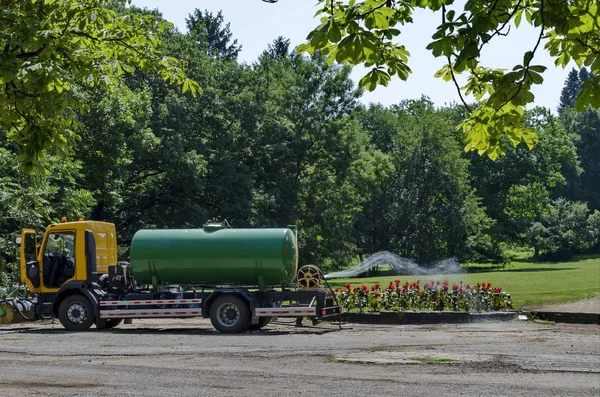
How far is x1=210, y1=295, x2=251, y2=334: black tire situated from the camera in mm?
22156

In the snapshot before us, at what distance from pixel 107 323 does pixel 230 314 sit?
387cm

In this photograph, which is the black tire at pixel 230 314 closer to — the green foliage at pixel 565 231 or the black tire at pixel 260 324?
the black tire at pixel 260 324

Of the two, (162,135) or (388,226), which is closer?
(162,135)

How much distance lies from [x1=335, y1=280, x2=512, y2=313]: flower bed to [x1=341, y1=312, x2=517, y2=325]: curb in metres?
0.51

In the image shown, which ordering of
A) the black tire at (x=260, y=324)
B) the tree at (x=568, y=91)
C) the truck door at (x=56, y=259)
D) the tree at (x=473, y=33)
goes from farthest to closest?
1. the tree at (x=568, y=91)
2. the truck door at (x=56, y=259)
3. the black tire at (x=260, y=324)
4. the tree at (x=473, y=33)

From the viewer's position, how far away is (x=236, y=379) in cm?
1321

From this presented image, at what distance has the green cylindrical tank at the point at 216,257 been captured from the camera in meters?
22.4

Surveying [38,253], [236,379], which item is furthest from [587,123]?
[236,379]

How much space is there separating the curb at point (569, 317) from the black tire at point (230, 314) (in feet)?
25.8

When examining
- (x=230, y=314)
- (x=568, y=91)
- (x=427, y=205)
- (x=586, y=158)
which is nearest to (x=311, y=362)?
(x=230, y=314)

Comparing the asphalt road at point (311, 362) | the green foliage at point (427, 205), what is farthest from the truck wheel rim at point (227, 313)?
the green foliage at point (427, 205)

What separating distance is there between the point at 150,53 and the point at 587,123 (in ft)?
407

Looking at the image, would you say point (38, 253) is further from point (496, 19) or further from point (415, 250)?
point (415, 250)

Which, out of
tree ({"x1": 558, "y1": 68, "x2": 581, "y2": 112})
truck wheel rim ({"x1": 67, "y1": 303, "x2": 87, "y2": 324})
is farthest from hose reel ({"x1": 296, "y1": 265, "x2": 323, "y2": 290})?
tree ({"x1": 558, "y1": 68, "x2": 581, "y2": 112})
